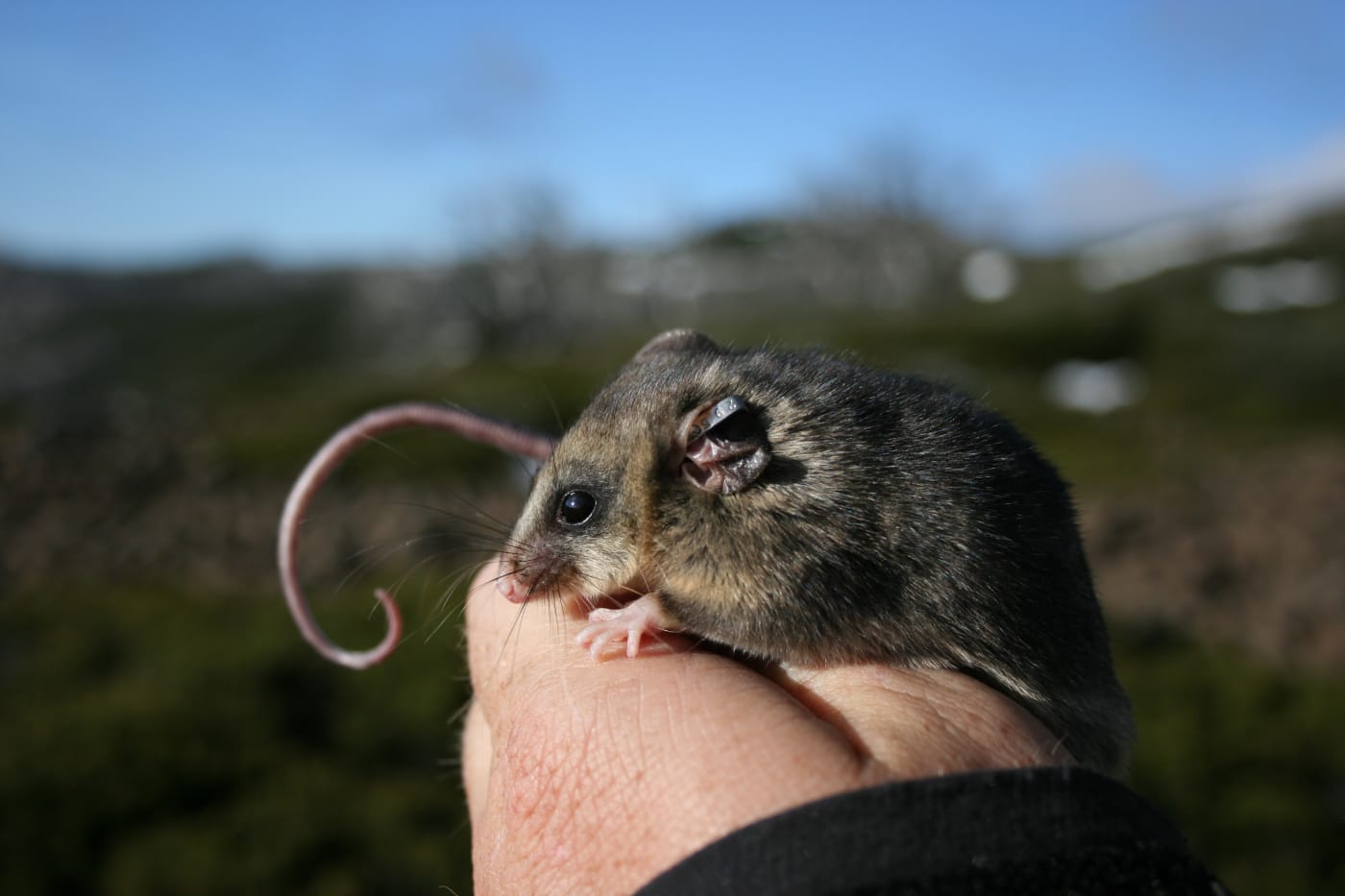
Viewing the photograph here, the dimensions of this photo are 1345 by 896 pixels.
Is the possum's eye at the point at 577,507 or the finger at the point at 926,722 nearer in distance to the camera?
the finger at the point at 926,722

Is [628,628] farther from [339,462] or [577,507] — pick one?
[339,462]

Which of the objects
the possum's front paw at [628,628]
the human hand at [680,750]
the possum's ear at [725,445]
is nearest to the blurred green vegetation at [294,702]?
the possum's front paw at [628,628]

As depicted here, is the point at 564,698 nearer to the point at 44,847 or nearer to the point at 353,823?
the point at 353,823

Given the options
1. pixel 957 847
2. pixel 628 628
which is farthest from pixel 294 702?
pixel 957 847

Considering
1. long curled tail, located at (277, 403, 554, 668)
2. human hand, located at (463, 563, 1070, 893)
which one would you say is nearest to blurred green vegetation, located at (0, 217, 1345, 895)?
long curled tail, located at (277, 403, 554, 668)

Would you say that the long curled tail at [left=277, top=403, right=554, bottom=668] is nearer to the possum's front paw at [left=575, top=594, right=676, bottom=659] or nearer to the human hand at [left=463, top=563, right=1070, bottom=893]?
the possum's front paw at [left=575, top=594, right=676, bottom=659]

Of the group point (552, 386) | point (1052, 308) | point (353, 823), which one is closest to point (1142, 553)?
point (353, 823)

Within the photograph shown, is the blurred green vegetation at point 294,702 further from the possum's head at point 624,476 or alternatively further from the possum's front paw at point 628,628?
the possum's front paw at point 628,628
